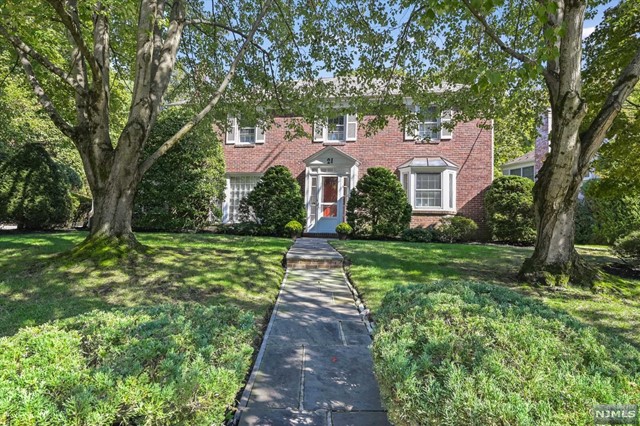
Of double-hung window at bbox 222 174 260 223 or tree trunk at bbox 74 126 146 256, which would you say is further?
double-hung window at bbox 222 174 260 223

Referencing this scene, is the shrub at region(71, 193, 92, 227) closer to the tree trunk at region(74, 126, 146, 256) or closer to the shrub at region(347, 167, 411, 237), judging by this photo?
the tree trunk at region(74, 126, 146, 256)

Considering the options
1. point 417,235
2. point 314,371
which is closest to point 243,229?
point 417,235

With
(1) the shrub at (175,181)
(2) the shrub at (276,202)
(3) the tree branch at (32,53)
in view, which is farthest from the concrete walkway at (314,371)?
(1) the shrub at (175,181)

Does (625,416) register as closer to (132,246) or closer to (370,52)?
(132,246)

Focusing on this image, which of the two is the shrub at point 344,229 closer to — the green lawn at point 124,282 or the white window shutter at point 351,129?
the white window shutter at point 351,129

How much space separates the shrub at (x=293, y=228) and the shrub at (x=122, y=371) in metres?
10.3

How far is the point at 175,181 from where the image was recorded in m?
13.0

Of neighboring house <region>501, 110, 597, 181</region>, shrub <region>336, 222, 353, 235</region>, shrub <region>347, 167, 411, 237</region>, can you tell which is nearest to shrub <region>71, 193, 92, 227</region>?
shrub <region>336, 222, 353, 235</region>

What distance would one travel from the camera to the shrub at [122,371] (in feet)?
4.57

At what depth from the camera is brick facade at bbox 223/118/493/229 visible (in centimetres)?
1513

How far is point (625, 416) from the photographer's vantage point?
141 centimetres

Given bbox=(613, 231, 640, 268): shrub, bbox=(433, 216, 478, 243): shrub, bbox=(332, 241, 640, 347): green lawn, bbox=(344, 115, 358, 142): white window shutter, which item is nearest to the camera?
bbox=(332, 241, 640, 347): green lawn

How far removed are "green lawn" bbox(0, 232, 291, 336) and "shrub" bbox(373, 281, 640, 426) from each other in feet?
8.43

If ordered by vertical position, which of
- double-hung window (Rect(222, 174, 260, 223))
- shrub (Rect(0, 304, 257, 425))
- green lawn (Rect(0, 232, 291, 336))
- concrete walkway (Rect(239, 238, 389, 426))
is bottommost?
concrete walkway (Rect(239, 238, 389, 426))
